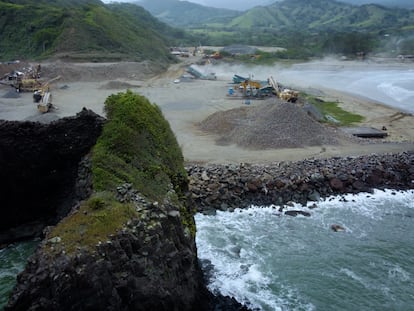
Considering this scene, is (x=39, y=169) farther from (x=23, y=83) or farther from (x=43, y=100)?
(x=23, y=83)

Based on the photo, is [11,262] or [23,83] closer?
[11,262]

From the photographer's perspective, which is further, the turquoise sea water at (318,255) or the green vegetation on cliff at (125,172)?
the turquoise sea water at (318,255)

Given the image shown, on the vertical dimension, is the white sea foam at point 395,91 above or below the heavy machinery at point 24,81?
below

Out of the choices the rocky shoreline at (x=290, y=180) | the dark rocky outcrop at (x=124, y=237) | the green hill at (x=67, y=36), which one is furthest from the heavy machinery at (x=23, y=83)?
the dark rocky outcrop at (x=124, y=237)

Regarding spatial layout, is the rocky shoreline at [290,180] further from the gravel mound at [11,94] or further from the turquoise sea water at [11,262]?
the gravel mound at [11,94]

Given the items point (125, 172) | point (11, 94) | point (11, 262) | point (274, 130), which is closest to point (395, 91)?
point (274, 130)

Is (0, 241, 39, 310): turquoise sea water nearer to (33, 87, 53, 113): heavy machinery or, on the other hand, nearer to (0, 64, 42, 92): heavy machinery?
(33, 87, 53, 113): heavy machinery
